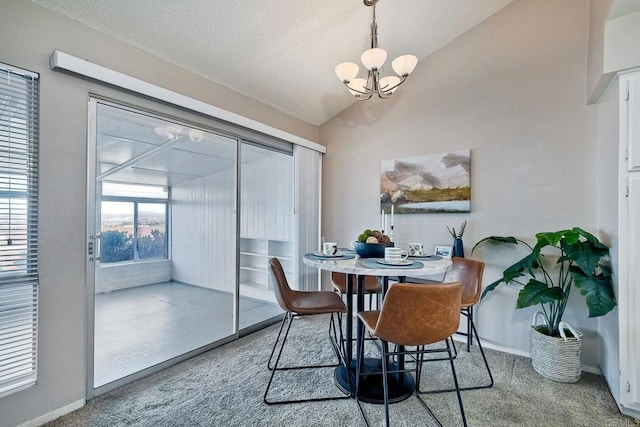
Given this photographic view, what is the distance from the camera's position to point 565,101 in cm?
257

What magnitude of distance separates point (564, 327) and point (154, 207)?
4.13 meters

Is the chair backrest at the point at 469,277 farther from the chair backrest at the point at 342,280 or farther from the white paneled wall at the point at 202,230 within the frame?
the white paneled wall at the point at 202,230

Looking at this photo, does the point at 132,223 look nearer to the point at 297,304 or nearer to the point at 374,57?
the point at 297,304

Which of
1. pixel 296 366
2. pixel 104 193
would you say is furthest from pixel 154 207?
pixel 296 366

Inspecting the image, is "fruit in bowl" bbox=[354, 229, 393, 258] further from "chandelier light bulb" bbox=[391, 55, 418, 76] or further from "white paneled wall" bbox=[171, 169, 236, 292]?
"white paneled wall" bbox=[171, 169, 236, 292]

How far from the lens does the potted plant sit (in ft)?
6.70

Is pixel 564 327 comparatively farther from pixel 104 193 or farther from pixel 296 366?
pixel 104 193

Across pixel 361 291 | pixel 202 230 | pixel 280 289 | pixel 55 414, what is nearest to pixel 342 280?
pixel 361 291

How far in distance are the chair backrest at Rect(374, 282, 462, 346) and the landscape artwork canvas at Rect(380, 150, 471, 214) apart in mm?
1668

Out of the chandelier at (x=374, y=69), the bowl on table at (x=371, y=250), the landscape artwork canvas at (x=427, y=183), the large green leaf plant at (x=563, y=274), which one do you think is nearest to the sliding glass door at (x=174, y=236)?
the landscape artwork canvas at (x=427, y=183)

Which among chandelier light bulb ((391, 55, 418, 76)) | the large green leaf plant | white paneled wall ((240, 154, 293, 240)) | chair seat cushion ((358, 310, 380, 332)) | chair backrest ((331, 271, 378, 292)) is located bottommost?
chair seat cushion ((358, 310, 380, 332))

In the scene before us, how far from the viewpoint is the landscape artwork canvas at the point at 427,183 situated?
3004 mm

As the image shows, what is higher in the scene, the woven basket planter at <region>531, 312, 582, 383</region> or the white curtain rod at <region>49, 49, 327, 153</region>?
the white curtain rod at <region>49, 49, 327, 153</region>

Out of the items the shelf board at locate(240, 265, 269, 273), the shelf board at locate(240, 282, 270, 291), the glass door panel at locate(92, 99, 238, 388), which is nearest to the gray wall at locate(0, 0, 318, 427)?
the glass door panel at locate(92, 99, 238, 388)
